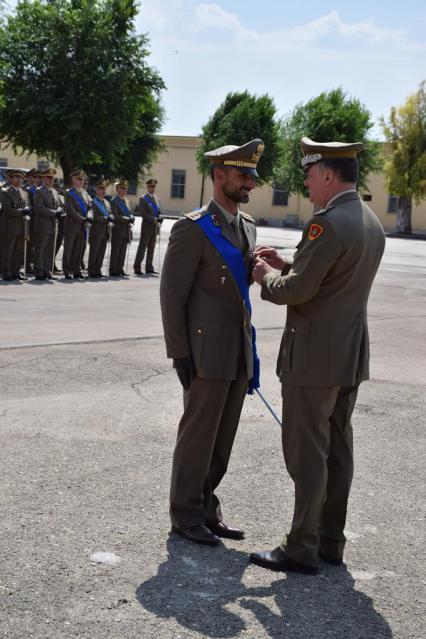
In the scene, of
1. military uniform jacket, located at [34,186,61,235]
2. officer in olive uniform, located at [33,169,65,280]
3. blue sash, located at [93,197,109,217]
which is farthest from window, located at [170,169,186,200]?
military uniform jacket, located at [34,186,61,235]

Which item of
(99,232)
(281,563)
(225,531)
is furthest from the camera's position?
(99,232)

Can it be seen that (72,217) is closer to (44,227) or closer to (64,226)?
(64,226)

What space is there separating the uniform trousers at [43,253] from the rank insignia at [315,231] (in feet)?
41.5

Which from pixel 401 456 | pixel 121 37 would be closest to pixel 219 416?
pixel 401 456

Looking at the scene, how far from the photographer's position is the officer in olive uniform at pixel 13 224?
15.7 meters

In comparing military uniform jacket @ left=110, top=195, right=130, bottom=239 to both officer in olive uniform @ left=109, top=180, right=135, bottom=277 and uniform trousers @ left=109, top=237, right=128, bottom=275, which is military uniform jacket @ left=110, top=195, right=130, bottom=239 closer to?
officer in olive uniform @ left=109, top=180, right=135, bottom=277

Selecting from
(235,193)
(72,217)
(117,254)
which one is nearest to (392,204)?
(117,254)

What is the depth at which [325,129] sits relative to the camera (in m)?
50.4

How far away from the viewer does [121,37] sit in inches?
1122

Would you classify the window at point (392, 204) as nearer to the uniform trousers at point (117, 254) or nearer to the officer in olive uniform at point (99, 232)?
the uniform trousers at point (117, 254)

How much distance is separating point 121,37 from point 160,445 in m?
24.7

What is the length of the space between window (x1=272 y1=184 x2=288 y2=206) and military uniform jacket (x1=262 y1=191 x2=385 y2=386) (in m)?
55.9

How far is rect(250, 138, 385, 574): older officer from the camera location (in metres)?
3.91

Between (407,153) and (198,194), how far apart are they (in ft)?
48.6
